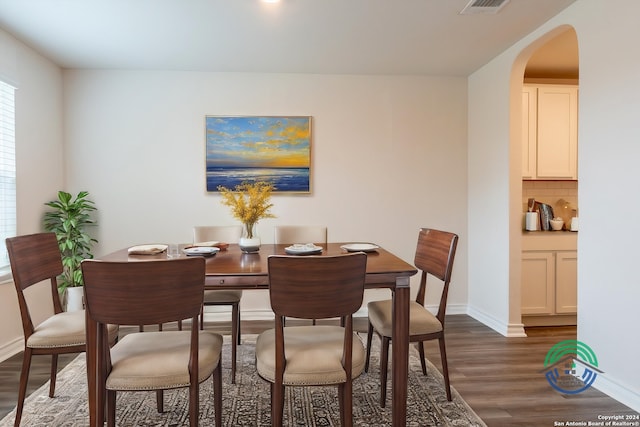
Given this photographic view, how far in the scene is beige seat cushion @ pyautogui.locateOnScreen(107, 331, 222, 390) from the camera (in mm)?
1541

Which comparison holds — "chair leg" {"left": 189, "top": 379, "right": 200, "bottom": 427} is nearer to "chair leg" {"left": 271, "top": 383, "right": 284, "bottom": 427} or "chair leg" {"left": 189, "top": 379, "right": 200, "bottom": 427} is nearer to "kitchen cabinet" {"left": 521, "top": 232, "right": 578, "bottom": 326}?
"chair leg" {"left": 271, "top": 383, "right": 284, "bottom": 427}

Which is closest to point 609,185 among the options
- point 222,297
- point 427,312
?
point 427,312

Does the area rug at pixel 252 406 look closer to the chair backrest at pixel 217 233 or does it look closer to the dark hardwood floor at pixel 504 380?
the dark hardwood floor at pixel 504 380

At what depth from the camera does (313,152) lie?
3945 mm

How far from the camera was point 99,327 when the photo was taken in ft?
5.06

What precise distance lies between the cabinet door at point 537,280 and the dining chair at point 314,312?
2.59 m

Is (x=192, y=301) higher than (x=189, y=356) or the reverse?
higher

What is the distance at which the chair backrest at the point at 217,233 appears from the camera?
9.98ft

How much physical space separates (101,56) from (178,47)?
82 centimetres

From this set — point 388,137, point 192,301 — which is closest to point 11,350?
point 192,301

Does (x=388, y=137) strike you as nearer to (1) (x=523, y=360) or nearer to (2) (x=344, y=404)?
(1) (x=523, y=360)

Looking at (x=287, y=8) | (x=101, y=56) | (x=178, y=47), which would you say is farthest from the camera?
(x=101, y=56)

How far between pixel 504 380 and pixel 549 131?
254cm

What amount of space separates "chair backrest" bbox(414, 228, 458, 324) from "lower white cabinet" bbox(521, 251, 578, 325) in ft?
5.45
